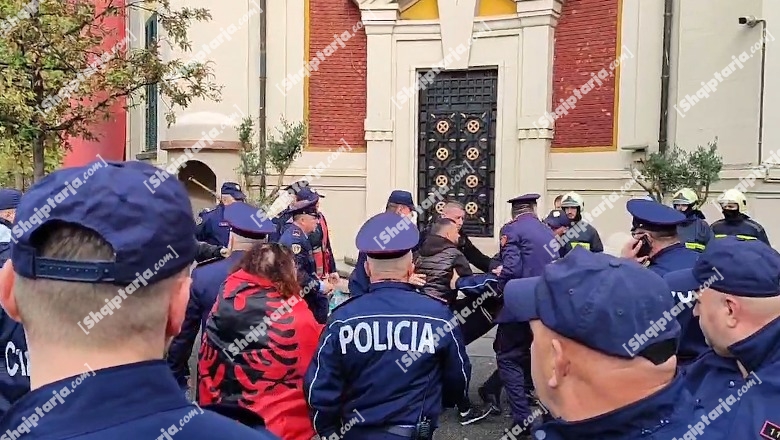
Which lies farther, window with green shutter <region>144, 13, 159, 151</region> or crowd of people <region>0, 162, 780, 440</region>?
Answer: window with green shutter <region>144, 13, 159, 151</region>

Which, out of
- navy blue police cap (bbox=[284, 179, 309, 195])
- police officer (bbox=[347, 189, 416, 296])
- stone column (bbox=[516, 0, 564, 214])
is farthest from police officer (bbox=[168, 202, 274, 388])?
stone column (bbox=[516, 0, 564, 214])

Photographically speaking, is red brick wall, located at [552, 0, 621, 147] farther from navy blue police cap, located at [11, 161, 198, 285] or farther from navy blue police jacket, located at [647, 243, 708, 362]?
navy blue police cap, located at [11, 161, 198, 285]

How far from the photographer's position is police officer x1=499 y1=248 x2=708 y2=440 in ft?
5.44

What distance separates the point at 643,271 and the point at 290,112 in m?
13.8

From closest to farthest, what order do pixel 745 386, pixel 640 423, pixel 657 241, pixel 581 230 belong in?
pixel 640 423, pixel 745 386, pixel 657 241, pixel 581 230

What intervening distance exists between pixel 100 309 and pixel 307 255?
238 inches

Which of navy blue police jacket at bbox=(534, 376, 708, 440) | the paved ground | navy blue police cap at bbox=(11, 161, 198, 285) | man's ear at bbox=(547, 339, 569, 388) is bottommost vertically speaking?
the paved ground

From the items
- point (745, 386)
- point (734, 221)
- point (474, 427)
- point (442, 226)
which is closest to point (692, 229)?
point (734, 221)

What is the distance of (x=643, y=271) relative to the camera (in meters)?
1.79

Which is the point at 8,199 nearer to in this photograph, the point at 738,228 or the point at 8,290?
the point at 8,290

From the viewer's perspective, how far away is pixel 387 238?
145 inches

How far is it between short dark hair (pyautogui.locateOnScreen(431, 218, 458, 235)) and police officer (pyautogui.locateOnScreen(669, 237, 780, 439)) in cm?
334

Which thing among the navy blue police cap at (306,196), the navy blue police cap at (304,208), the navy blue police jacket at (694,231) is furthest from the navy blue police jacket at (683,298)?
the navy blue police cap at (306,196)

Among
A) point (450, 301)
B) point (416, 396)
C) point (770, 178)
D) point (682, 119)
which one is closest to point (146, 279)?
point (416, 396)
